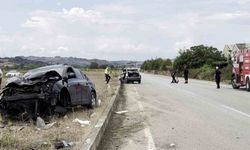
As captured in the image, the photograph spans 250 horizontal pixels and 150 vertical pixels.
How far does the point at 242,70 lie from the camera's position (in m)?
37.7

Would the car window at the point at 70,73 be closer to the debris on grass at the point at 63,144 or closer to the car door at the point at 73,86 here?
the car door at the point at 73,86

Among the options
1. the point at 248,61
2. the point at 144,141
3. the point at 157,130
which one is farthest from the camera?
the point at 248,61

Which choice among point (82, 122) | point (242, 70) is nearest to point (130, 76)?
point (242, 70)

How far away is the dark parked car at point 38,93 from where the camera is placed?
13.4 metres

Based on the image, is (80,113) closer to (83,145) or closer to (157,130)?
(157,130)

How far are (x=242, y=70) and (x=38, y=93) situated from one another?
26.6 meters

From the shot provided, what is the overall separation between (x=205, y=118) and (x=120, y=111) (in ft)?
13.5

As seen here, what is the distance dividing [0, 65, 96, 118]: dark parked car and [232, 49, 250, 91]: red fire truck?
22.9m

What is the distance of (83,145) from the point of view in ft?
30.3

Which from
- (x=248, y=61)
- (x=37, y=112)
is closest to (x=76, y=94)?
(x=37, y=112)

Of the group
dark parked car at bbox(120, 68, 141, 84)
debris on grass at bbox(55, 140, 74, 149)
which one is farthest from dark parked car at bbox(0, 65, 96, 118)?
dark parked car at bbox(120, 68, 141, 84)

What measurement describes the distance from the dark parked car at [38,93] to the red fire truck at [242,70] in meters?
22.9

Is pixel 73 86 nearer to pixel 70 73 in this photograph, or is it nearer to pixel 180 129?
pixel 70 73

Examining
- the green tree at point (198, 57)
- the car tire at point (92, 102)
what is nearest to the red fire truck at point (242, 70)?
the car tire at point (92, 102)
